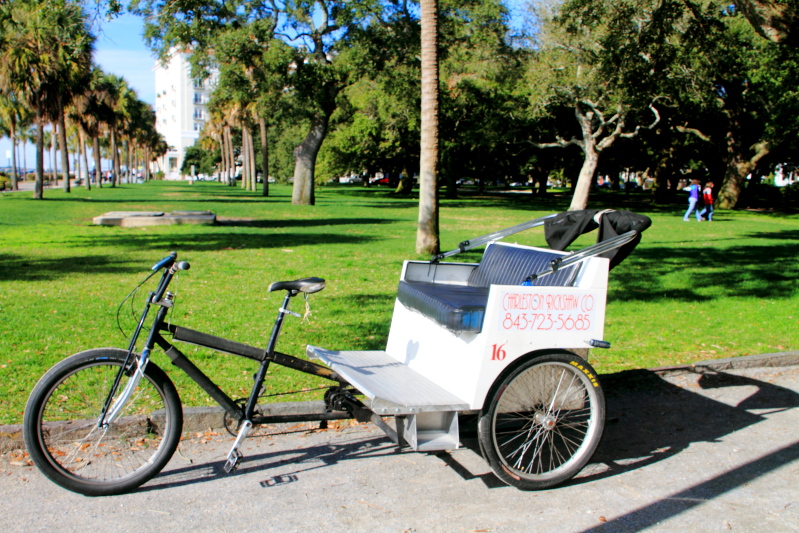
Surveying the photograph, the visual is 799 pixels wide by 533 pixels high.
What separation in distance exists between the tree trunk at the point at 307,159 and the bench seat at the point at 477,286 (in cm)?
2683

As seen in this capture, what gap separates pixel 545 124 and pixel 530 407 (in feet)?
136

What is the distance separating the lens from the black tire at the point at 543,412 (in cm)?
378

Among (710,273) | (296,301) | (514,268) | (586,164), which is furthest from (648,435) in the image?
(586,164)

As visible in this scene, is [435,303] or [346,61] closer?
[435,303]

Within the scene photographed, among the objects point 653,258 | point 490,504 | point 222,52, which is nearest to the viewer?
point 490,504

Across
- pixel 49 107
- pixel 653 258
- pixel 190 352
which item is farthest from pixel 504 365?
pixel 49 107

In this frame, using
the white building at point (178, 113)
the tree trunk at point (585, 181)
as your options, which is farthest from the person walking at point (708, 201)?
the white building at point (178, 113)

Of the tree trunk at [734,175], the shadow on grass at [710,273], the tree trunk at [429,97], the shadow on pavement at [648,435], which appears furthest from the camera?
the tree trunk at [734,175]

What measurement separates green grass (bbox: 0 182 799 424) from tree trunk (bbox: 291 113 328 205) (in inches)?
540

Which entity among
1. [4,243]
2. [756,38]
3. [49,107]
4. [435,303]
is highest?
[756,38]

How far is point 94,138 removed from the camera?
6706cm

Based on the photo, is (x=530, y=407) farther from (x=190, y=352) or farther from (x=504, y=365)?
(x=190, y=352)

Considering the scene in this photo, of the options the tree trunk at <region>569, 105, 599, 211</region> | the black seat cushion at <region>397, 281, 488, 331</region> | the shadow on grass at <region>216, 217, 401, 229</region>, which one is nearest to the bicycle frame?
the black seat cushion at <region>397, 281, 488, 331</region>

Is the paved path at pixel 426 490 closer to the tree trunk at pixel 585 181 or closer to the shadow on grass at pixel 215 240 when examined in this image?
the shadow on grass at pixel 215 240
